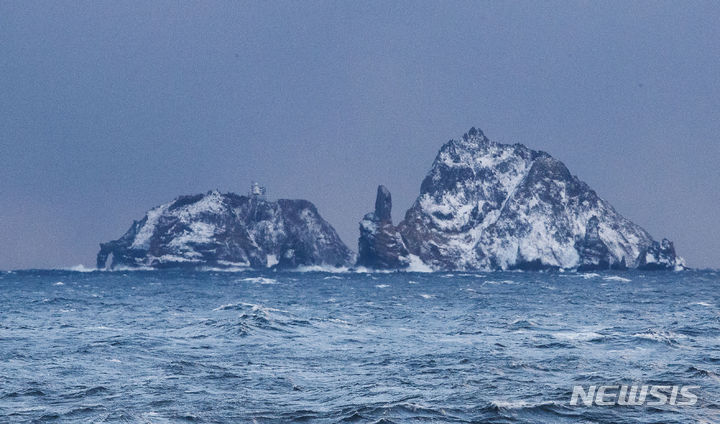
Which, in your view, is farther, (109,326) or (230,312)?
(230,312)

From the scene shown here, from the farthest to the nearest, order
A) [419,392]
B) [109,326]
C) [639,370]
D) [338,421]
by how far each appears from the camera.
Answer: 1. [109,326]
2. [639,370]
3. [419,392]
4. [338,421]

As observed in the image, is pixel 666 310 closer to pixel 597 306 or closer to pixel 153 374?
pixel 597 306

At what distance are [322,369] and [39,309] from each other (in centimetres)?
5068

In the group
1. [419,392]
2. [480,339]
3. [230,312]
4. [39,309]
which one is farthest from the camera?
[39,309]

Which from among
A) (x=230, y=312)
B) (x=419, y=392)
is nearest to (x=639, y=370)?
(x=419, y=392)

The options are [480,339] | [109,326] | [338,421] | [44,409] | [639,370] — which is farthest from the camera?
[109,326]

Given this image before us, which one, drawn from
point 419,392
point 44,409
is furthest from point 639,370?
point 44,409

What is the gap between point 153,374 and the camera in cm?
3378

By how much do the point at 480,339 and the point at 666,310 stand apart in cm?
3295

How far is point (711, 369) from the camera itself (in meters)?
33.7

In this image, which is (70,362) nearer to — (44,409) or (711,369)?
(44,409)

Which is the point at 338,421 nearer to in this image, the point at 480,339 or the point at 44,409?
the point at 44,409

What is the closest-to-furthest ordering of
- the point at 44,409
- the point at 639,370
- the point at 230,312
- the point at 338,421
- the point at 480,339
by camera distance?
1. the point at 338,421
2. the point at 44,409
3. the point at 639,370
4. the point at 480,339
5. the point at 230,312

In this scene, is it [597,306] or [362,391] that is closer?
[362,391]
